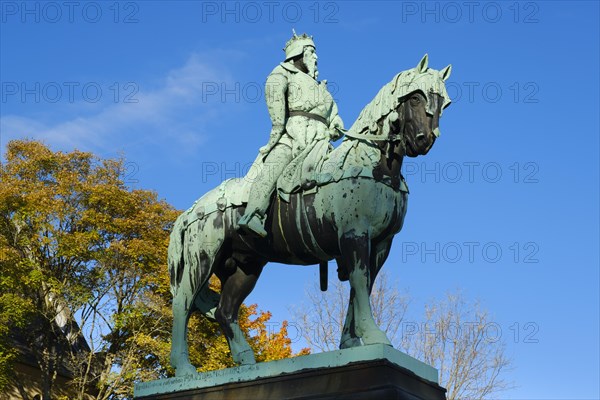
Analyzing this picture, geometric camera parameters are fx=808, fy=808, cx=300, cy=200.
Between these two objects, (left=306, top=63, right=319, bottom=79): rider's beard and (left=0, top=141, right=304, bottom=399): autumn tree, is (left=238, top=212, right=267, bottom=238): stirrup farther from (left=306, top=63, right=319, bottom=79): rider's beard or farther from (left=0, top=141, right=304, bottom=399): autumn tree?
(left=0, top=141, right=304, bottom=399): autumn tree

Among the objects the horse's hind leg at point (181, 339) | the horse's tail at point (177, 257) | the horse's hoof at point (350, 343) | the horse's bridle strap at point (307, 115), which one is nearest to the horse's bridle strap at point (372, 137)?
the horse's bridle strap at point (307, 115)

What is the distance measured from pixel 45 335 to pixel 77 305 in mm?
2734

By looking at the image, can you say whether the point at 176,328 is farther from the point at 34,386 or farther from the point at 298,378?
the point at 34,386

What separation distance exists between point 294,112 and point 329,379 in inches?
127

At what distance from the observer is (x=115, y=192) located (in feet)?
89.5

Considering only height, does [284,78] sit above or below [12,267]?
below

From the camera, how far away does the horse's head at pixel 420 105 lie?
7824 millimetres

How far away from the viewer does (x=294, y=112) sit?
365 inches

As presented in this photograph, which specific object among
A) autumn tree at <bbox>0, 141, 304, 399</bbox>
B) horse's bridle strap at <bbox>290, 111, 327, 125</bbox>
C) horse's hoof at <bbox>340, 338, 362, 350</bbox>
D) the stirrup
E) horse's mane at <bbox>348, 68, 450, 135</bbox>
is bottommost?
horse's hoof at <bbox>340, 338, 362, 350</bbox>

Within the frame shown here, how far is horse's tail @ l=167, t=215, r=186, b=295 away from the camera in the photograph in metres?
9.52

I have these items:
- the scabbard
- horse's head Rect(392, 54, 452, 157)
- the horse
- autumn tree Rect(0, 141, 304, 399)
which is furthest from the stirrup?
autumn tree Rect(0, 141, 304, 399)

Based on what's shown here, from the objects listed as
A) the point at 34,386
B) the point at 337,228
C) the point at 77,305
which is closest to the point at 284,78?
the point at 337,228

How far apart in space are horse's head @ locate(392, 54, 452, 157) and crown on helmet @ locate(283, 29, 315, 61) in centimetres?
183

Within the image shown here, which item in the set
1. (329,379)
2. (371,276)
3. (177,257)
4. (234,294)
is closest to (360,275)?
(371,276)
